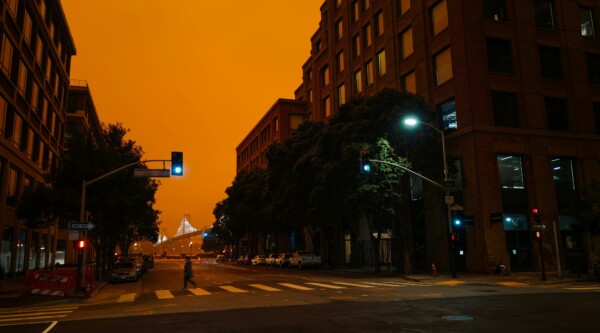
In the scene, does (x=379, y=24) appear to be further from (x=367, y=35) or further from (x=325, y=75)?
(x=325, y=75)

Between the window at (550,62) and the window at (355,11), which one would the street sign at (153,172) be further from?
the window at (355,11)

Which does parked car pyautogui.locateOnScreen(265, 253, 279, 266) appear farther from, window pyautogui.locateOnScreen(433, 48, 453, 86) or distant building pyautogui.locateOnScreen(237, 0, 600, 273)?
window pyautogui.locateOnScreen(433, 48, 453, 86)

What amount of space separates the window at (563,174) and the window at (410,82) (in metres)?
12.1

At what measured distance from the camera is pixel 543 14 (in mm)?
37625

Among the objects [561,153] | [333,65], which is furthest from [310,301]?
[333,65]

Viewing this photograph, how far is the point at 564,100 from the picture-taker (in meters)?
36.8

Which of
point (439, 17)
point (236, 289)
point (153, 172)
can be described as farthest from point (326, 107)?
point (236, 289)

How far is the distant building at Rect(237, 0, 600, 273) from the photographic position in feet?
108

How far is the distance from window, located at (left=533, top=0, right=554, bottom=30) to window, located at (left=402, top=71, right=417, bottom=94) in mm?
9942

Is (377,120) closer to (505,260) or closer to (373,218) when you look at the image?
(505,260)

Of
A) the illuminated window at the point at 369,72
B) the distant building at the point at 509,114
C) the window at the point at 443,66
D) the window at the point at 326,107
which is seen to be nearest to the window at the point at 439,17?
the distant building at the point at 509,114

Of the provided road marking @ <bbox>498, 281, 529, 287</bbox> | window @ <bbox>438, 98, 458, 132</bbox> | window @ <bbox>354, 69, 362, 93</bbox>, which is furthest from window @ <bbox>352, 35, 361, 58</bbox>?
road marking @ <bbox>498, 281, 529, 287</bbox>

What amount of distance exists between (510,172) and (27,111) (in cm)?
3907

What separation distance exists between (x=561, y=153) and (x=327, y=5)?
3588 cm
